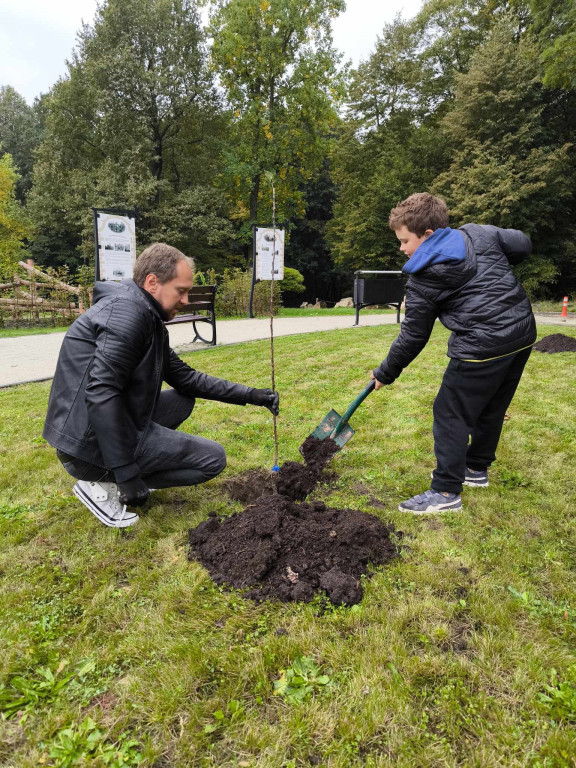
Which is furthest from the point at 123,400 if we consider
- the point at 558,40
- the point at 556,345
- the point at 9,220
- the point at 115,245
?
the point at 9,220

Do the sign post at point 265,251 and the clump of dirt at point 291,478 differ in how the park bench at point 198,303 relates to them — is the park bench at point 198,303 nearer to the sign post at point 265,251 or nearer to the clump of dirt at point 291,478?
the sign post at point 265,251

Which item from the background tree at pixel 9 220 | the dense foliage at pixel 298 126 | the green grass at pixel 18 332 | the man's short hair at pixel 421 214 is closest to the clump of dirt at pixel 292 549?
the man's short hair at pixel 421 214

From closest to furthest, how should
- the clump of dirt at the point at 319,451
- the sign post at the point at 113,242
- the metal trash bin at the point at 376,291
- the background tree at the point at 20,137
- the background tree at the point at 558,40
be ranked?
the clump of dirt at the point at 319,451 < the sign post at the point at 113,242 < the background tree at the point at 558,40 < the metal trash bin at the point at 376,291 < the background tree at the point at 20,137

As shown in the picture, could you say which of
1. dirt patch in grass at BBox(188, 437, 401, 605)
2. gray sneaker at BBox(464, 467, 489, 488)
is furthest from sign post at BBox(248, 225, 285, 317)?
dirt patch in grass at BBox(188, 437, 401, 605)

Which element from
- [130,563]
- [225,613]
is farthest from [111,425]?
[225,613]

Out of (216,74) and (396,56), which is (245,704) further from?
(396,56)

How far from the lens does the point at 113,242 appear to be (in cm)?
773

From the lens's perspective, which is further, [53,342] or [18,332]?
[18,332]

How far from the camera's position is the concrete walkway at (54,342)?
6824 millimetres

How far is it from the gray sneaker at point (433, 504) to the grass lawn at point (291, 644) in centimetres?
7

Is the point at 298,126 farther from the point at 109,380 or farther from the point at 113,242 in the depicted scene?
the point at 109,380

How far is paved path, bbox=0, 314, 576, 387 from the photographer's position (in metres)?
6.82

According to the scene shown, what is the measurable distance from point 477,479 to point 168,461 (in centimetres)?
211

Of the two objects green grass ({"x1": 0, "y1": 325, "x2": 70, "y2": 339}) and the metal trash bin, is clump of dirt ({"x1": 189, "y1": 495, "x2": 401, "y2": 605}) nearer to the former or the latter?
the metal trash bin
